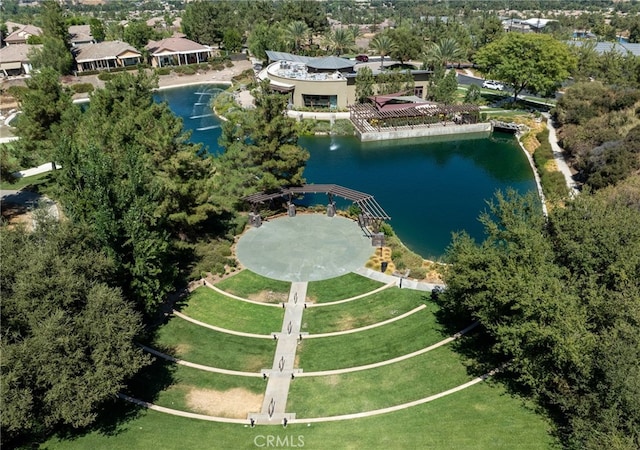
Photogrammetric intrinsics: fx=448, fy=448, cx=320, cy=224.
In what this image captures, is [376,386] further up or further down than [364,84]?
further down

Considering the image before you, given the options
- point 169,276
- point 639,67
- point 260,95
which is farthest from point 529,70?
point 169,276

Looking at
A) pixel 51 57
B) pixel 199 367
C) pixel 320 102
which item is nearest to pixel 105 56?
pixel 51 57

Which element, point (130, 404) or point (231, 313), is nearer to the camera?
point (130, 404)

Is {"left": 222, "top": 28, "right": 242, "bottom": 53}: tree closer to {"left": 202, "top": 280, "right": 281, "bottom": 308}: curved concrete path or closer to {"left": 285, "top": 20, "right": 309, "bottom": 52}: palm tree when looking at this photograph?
{"left": 285, "top": 20, "right": 309, "bottom": 52}: palm tree

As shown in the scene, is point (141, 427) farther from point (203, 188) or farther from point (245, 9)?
point (245, 9)

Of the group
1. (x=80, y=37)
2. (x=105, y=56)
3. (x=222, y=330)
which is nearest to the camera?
(x=222, y=330)

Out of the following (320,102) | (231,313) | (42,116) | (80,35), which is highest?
(80,35)

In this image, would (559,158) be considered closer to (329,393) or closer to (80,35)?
(329,393)

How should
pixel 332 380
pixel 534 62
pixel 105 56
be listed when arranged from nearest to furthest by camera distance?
1. pixel 332 380
2. pixel 534 62
3. pixel 105 56
